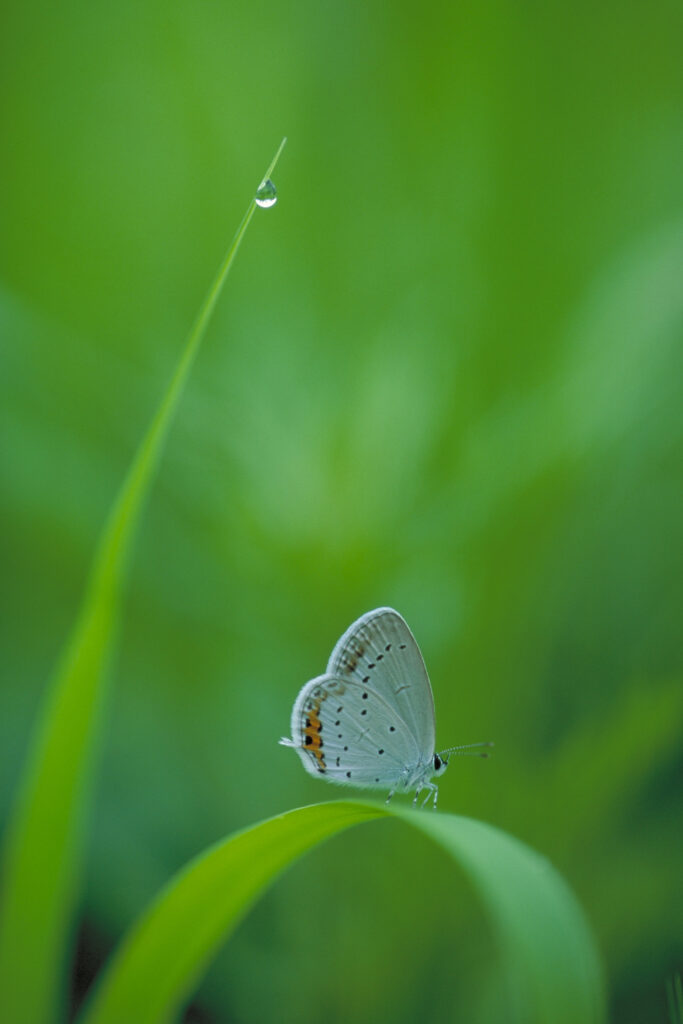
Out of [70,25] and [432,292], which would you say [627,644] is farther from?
[70,25]

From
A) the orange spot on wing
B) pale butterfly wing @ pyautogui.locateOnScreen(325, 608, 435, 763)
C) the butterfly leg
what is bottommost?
the butterfly leg

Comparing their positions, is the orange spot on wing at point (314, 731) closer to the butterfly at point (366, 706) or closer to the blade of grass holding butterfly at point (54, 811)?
the butterfly at point (366, 706)

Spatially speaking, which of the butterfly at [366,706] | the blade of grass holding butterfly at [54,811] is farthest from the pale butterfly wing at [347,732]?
the blade of grass holding butterfly at [54,811]

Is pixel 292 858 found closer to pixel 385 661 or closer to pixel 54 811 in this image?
pixel 54 811

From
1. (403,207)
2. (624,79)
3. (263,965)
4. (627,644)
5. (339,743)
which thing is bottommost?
(263,965)

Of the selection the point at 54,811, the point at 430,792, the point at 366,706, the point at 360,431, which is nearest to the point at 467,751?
the point at 430,792

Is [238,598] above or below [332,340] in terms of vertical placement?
below

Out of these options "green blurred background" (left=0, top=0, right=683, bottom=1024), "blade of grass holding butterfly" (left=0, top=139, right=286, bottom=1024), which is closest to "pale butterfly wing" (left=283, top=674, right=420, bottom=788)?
"green blurred background" (left=0, top=0, right=683, bottom=1024)

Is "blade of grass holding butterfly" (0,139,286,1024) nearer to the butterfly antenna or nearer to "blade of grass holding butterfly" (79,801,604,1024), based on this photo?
"blade of grass holding butterfly" (79,801,604,1024)

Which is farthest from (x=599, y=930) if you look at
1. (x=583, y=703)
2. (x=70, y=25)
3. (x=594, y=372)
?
(x=70, y=25)
